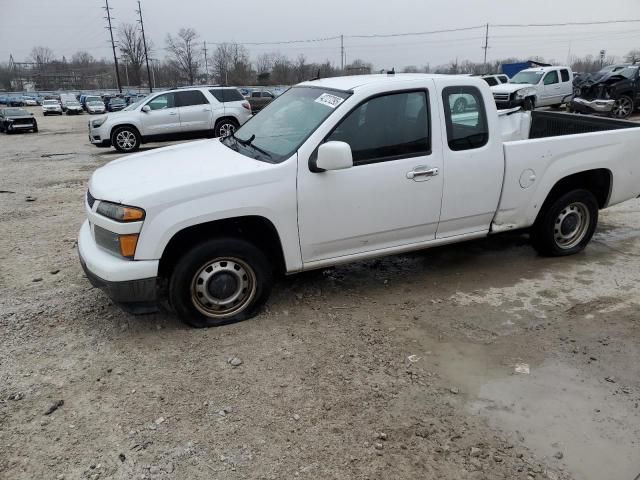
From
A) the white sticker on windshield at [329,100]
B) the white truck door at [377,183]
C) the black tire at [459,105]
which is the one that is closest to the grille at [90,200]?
the white truck door at [377,183]

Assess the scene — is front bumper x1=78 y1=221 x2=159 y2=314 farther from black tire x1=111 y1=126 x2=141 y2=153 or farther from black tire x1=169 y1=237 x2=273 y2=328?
black tire x1=111 y1=126 x2=141 y2=153

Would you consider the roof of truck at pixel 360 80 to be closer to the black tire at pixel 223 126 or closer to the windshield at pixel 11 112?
the black tire at pixel 223 126

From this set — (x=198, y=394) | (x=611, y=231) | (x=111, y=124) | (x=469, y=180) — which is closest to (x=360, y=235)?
(x=469, y=180)

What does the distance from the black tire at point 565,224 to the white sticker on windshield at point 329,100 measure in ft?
8.06

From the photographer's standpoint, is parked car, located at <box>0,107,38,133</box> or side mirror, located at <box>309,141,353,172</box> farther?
parked car, located at <box>0,107,38,133</box>

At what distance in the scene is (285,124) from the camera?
425cm

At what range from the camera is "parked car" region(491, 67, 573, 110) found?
19.1m

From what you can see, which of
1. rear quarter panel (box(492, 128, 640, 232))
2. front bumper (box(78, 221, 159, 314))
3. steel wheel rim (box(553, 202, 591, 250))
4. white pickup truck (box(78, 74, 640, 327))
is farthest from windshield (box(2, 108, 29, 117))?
steel wheel rim (box(553, 202, 591, 250))

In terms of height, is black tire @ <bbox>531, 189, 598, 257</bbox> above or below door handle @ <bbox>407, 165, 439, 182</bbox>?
below

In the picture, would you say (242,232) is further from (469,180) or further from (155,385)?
(469,180)

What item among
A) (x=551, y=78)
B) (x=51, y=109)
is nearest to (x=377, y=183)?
(x=551, y=78)

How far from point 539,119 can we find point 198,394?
5.05 meters

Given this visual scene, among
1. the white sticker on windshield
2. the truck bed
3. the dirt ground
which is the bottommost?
the dirt ground

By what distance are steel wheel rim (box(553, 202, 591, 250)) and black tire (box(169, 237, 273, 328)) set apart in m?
3.11
